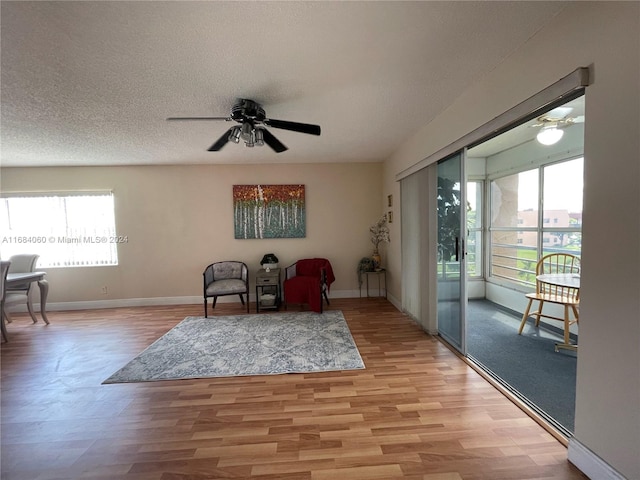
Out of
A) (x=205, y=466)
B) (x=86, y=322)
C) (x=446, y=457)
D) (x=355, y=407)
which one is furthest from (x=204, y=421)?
(x=86, y=322)

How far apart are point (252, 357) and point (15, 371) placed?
2.18 metres

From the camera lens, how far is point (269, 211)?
456 centimetres

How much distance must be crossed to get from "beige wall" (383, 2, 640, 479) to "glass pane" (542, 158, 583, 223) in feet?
7.12

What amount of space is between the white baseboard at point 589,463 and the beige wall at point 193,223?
3.41 metres

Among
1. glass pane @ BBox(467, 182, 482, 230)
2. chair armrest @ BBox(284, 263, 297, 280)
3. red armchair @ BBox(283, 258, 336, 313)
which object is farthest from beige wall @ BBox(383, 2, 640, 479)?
chair armrest @ BBox(284, 263, 297, 280)

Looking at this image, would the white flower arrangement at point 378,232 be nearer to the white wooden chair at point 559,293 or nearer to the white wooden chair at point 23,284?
the white wooden chair at point 559,293

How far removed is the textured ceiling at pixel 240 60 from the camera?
4.41 ft

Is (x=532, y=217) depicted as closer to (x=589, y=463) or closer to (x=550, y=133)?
(x=550, y=133)

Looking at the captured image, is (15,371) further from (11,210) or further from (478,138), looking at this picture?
(478,138)

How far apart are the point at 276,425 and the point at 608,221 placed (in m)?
2.12

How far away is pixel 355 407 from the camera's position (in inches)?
72.6

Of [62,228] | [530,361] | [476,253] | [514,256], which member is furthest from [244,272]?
[514,256]

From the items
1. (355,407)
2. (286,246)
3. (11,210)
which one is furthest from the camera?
(286,246)

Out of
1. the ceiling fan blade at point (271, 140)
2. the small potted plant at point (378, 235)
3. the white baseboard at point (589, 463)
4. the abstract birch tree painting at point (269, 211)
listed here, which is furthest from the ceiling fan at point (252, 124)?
the small potted plant at point (378, 235)
